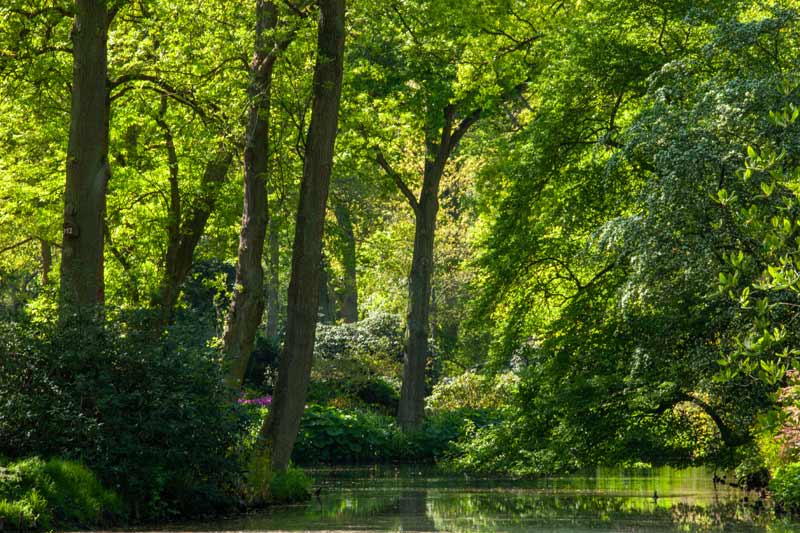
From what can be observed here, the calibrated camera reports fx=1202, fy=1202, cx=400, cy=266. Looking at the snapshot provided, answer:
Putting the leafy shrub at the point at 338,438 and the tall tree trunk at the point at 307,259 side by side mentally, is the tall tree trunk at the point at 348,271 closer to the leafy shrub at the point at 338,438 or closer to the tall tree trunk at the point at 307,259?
the leafy shrub at the point at 338,438

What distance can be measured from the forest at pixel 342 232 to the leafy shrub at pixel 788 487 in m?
0.05

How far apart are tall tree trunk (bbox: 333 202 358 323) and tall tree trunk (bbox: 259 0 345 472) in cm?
819

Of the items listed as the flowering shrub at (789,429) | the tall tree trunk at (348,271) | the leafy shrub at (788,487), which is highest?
the tall tree trunk at (348,271)

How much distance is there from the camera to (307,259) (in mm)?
18453

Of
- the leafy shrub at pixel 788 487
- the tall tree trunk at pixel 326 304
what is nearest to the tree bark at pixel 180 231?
the leafy shrub at pixel 788 487

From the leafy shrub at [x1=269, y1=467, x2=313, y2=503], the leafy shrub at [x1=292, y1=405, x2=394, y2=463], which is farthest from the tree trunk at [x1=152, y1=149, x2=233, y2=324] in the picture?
the leafy shrub at [x1=292, y1=405, x2=394, y2=463]

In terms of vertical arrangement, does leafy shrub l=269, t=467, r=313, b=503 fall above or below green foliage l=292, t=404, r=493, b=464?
below

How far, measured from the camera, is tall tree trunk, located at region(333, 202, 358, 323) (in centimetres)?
3051

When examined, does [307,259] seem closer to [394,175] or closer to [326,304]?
[394,175]

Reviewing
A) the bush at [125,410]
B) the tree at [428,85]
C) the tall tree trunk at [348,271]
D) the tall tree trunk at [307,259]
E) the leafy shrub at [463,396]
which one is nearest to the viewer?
the bush at [125,410]

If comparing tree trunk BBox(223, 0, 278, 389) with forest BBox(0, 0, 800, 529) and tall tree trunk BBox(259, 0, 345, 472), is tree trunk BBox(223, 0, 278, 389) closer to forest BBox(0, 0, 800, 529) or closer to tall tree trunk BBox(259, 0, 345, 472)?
forest BBox(0, 0, 800, 529)

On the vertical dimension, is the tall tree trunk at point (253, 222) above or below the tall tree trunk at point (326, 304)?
below

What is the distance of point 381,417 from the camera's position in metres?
32.8

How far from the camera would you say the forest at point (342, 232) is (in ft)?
46.3
